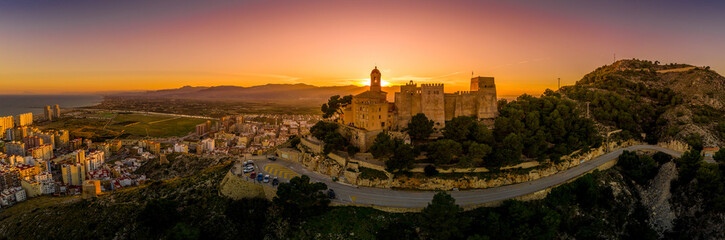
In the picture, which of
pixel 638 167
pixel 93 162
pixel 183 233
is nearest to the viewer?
pixel 183 233

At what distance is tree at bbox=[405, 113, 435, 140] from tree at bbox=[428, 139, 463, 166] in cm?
275

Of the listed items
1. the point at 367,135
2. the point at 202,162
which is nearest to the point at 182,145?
the point at 202,162

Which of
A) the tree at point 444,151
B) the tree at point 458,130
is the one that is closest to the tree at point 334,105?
the tree at point 458,130

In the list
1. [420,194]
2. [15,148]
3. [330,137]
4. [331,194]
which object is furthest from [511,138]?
[15,148]

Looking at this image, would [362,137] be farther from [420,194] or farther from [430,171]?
[420,194]

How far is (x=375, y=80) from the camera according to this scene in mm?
41906

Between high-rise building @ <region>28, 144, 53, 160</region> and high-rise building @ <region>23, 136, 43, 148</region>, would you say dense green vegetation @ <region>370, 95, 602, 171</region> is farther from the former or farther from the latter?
high-rise building @ <region>23, 136, 43, 148</region>

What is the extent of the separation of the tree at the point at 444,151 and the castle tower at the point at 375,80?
13.4m

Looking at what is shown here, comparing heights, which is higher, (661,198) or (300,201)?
(300,201)

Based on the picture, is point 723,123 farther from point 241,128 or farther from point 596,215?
point 241,128

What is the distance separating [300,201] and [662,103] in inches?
2150

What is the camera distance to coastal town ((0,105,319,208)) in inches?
1848

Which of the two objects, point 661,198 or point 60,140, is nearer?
point 661,198

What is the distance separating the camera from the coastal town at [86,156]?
46938mm
